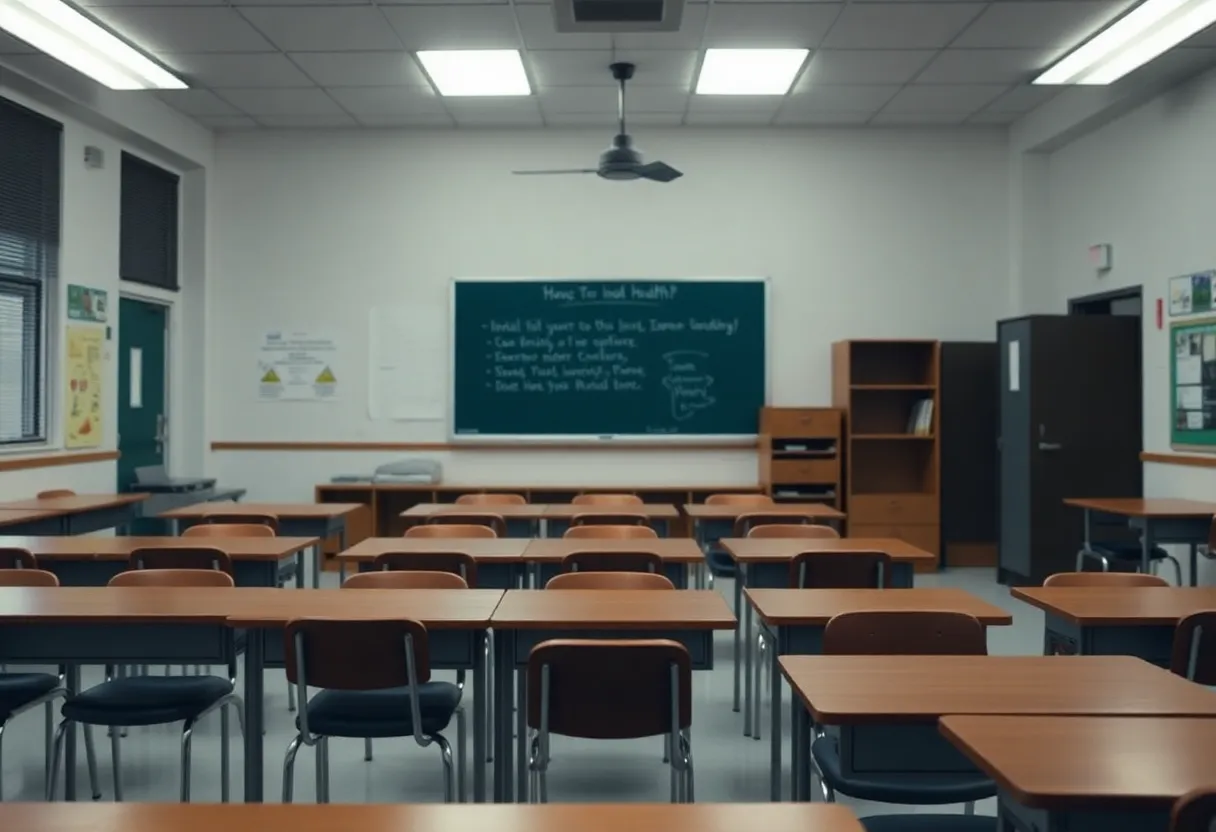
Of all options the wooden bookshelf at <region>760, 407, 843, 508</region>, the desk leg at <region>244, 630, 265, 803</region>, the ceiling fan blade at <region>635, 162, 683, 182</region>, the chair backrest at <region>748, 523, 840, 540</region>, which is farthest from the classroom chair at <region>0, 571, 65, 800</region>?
the wooden bookshelf at <region>760, 407, 843, 508</region>

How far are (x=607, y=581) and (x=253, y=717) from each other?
3.95ft

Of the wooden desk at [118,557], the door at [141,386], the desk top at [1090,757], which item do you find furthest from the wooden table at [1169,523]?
the door at [141,386]

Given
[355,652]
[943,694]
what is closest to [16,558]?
[355,652]

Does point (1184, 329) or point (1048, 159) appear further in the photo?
point (1048, 159)

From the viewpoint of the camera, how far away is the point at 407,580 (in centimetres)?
382

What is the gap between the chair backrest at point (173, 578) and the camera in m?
3.80

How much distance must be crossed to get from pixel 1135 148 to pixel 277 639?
667 cm

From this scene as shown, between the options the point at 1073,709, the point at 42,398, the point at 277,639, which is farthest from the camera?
the point at 42,398

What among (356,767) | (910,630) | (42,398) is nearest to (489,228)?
(42,398)

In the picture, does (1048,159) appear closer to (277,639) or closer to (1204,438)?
(1204,438)

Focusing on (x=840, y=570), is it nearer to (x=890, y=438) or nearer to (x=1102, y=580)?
(x=1102, y=580)

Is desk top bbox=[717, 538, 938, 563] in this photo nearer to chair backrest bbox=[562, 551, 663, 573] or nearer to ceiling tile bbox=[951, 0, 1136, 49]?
chair backrest bbox=[562, 551, 663, 573]

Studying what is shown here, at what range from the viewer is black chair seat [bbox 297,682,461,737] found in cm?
315

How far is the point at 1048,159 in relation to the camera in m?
8.84
